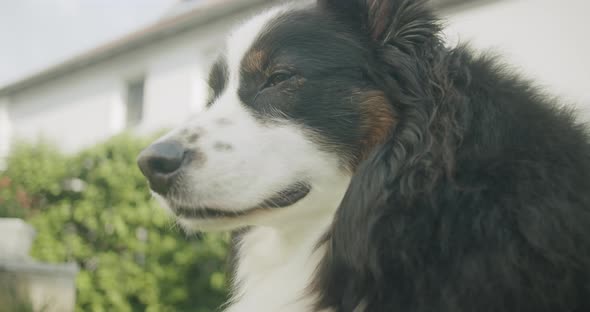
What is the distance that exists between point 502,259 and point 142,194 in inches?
219

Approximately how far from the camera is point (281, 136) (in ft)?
6.66

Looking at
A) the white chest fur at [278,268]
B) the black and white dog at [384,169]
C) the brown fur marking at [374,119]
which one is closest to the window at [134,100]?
the white chest fur at [278,268]

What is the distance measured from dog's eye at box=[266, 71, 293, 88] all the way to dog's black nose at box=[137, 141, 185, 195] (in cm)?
49

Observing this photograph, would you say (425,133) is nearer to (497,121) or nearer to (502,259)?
(497,121)

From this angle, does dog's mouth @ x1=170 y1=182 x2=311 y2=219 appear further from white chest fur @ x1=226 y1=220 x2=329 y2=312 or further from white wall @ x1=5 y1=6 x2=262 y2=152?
white wall @ x1=5 y1=6 x2=262 y2=152

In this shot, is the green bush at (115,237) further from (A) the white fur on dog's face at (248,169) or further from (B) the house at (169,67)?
(A) the white fur on dog's face at (248,169)

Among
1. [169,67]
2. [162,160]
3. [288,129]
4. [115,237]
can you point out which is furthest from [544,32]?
[169,67]

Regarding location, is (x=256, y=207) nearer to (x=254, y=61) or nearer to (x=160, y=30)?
(x=254, y=61)

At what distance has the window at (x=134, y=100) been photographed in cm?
1297

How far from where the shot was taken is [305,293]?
2072mm

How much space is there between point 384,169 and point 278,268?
2.49ft

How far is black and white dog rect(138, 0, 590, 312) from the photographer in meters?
1.67

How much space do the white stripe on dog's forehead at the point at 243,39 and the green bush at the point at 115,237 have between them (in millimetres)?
3731

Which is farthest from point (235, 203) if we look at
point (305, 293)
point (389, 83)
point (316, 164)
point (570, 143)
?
point (570, 143)
